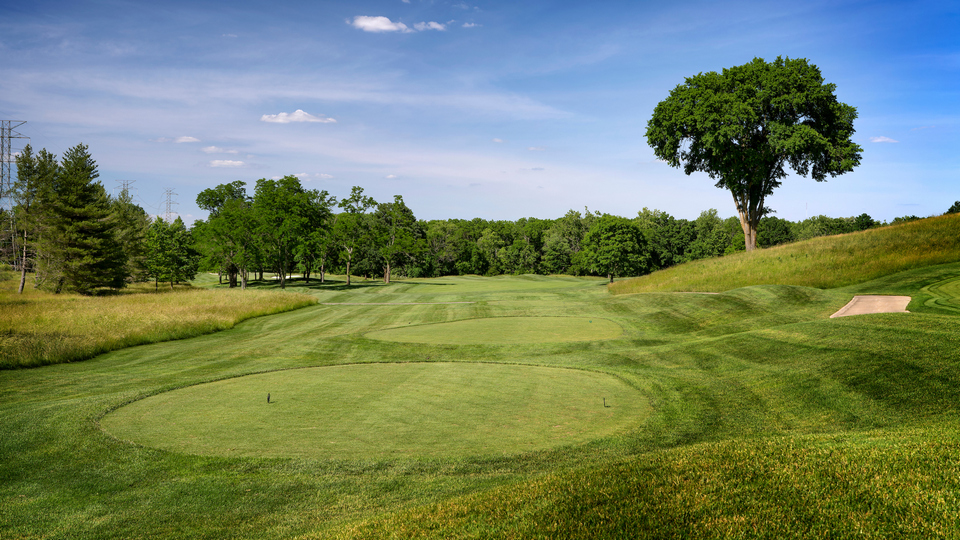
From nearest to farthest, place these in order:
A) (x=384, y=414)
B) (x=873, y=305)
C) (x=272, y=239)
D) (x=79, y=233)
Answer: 1. (x=384, y=414)
2. (x=873, y=305)
3. (x=79, y=233)
4. (x=272, y=239)

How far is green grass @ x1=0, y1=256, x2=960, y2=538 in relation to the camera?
4.62 m

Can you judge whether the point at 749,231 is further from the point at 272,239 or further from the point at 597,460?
the point at 272,239


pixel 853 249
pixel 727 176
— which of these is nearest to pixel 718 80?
pixel 727 176

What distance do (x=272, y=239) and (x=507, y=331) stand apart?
40.6 m

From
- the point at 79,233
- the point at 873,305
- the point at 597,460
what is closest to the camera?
the point at 597,460

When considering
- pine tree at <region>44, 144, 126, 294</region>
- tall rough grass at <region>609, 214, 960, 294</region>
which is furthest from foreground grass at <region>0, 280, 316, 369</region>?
tall rough grass at <region>609, 214, 960, 294</region>

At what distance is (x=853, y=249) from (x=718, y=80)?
58.4 feet

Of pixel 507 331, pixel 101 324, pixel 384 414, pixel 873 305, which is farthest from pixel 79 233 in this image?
→ pixel 873 305

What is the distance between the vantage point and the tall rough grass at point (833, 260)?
24.1 meters

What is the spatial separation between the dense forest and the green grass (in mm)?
32886

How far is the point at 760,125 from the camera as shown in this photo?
38.2 metres

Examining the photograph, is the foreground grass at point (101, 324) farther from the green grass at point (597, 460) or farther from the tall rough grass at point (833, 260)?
the tall rough grass at point (833, 260)

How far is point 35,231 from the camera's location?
43062mm

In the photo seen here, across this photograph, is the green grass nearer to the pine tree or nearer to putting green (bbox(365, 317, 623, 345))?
putting green (bbox(365, 317, 623, 345))
